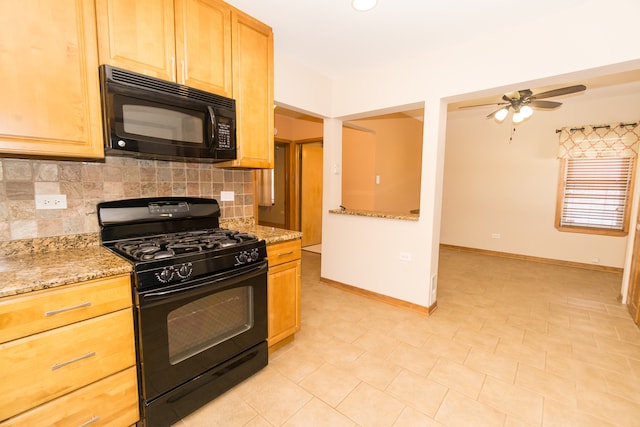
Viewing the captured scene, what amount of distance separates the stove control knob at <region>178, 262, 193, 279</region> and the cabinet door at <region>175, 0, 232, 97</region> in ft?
3.64

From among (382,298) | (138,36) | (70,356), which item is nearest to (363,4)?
(138,36)

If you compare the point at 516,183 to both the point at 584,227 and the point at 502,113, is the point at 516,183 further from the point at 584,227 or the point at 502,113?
the point at 502,113

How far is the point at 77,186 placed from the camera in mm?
1680

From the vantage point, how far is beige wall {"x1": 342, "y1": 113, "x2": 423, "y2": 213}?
4.72 meters

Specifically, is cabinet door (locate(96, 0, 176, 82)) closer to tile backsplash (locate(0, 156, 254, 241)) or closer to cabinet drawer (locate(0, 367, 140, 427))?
tile backsplash (locate(0, 156, 254, 241))

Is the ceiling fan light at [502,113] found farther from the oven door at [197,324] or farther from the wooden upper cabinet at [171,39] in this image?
the oven door at [197,324]

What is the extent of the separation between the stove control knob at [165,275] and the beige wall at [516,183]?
528 cm

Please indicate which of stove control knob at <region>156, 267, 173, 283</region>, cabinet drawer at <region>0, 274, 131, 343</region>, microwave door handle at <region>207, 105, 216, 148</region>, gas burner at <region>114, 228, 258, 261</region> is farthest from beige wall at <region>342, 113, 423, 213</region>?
cabinet drawer at <region>0, 274, 131, 343</region>

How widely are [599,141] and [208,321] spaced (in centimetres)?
568

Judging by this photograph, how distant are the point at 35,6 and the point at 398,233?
9.66ft

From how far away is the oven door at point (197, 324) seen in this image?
54.8 inches

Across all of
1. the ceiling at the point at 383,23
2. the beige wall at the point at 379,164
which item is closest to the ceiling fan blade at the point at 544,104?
the ceiling at the point at 383,23

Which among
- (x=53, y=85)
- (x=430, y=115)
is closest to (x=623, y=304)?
(x=430, y=115)

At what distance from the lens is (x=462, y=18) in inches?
82.0
